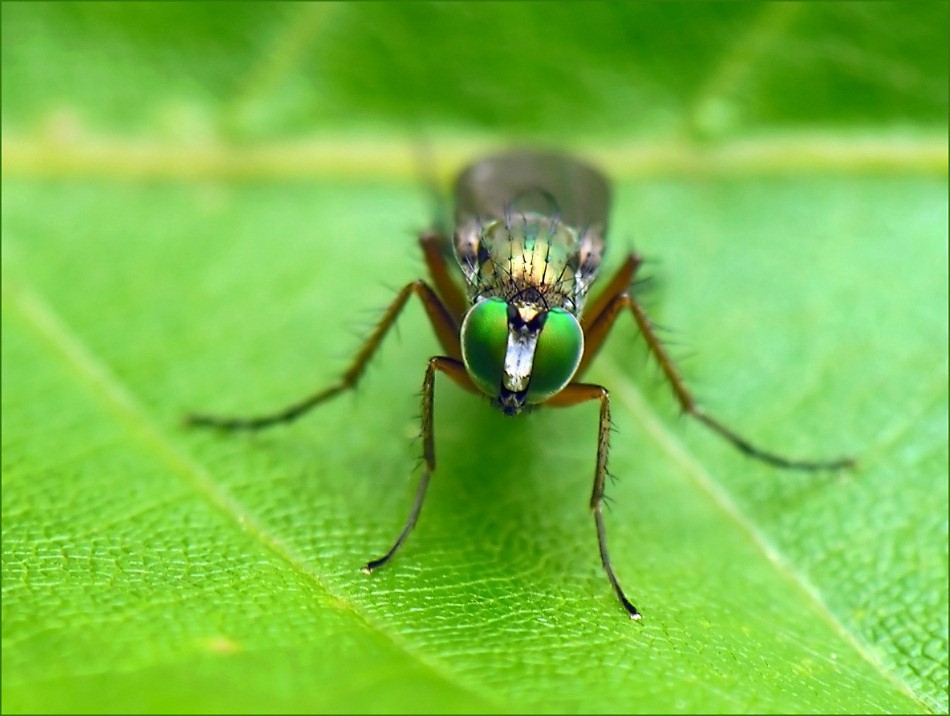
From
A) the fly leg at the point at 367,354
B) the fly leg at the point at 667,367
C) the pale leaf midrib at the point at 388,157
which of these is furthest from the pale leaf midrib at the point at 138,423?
the fly leg at the point at 667,367

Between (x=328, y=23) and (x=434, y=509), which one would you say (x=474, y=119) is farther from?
(x=434, y=509)

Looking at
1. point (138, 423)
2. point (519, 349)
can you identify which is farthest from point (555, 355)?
point (138, 423)

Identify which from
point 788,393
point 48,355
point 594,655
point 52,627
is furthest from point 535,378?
point 48,355

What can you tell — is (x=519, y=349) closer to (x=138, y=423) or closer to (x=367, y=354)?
(x=367, y=354)

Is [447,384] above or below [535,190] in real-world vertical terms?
below

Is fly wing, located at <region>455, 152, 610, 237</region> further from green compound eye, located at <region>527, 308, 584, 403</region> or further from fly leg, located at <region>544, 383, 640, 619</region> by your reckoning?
green compound eye, located at <region>527, 308, 584, 403</region>

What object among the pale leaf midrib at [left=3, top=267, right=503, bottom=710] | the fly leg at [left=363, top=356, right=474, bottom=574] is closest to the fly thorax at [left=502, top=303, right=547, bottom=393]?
the fly leg at [left=363, top=356, right=474, bottom=574]
